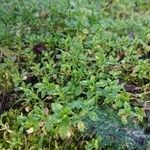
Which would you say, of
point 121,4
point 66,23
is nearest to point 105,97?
point 66,23

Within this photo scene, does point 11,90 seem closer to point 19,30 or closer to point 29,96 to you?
point 29,96

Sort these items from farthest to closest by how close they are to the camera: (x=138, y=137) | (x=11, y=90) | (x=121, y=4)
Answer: (x=121, y=4)
(x=11, y=90)
(x=138, y=137)

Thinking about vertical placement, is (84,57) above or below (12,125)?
above

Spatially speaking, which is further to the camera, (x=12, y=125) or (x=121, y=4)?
(x=121, y=4)

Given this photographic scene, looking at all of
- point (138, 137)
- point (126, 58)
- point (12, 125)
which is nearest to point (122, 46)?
point (126, 58)

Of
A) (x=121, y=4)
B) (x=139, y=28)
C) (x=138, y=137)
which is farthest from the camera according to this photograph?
(x=121, y=4)

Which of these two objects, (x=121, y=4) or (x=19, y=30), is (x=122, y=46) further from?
(x=121, y=4)

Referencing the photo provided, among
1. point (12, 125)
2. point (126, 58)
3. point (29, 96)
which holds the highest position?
point (126, 58)
